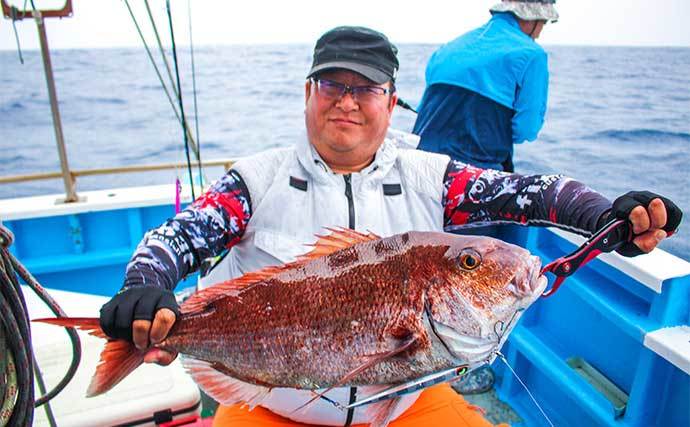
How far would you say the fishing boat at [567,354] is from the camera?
2.21 meters

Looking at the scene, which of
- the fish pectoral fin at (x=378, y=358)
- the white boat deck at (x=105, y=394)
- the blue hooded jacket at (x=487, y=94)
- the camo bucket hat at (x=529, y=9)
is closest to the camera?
the fish pectoral fin at (x=378, y=358)

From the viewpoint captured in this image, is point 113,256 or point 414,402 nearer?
point 414,402

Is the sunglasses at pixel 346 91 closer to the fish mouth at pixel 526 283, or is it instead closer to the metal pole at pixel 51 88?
the fish mouth at pixel 526 283

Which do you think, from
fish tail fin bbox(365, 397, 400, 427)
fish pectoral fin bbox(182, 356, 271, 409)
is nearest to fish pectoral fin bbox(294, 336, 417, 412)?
fish tail fin bbox(365, 397, 400, 427)

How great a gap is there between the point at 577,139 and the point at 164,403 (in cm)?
795

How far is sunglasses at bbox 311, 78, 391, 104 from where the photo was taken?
6.73 feet

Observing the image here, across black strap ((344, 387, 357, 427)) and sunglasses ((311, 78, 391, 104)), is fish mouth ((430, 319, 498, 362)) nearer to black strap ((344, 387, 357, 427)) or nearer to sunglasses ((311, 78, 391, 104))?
black strap ((344, 387, 357, 427))

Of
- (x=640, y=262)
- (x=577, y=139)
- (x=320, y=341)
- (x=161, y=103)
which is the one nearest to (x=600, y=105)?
(x=577, y=139)

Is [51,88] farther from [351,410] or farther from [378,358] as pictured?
[378,358]

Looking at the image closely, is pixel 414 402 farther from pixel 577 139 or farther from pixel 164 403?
pixel 577 139

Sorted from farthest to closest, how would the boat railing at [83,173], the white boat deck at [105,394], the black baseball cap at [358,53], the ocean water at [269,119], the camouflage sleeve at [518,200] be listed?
the ocean water at [269,119]
the boat railing at [83,173]
the white boat deck at [105,394]
the black baseball cap at [358,53]
the camouflage sleeve at [518,200]

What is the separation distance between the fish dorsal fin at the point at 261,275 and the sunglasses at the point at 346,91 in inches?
29.4

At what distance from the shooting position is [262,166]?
2197mm

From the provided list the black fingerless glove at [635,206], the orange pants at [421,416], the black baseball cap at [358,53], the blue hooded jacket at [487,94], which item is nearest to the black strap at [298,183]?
the black baseball cap at [358,53]
